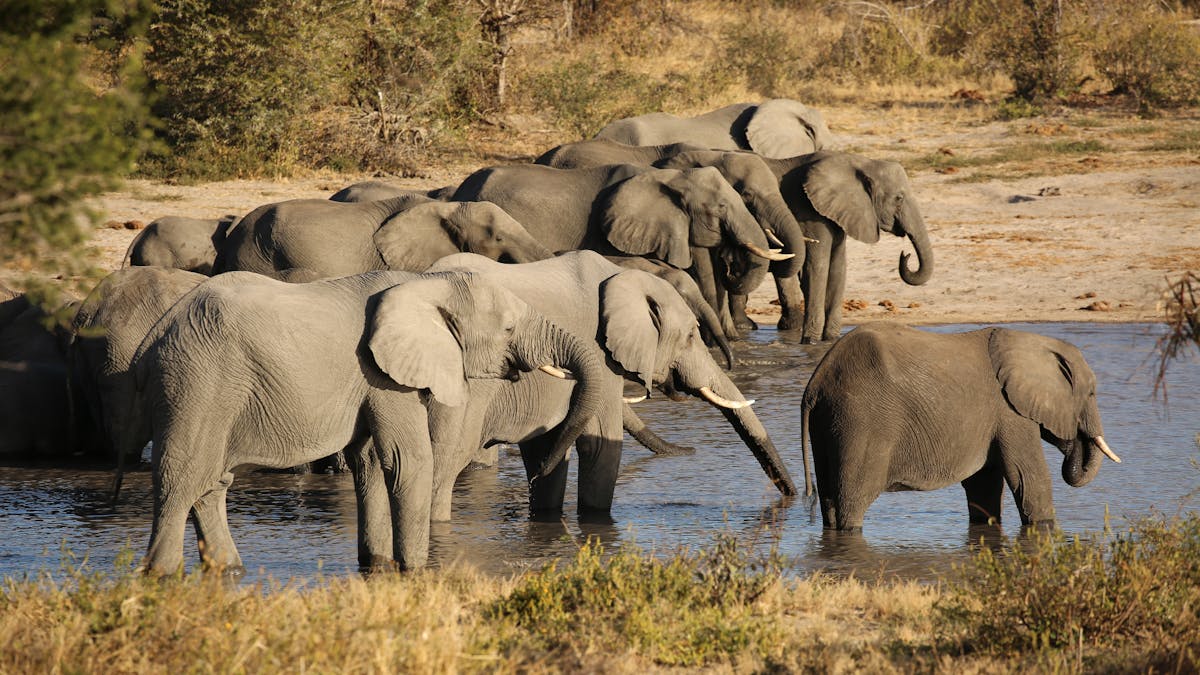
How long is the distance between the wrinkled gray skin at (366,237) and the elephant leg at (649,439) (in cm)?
130

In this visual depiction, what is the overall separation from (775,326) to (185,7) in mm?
8187

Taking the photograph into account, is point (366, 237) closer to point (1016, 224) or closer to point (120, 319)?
point (120, 319)

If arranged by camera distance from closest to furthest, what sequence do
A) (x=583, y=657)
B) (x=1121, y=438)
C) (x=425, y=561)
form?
(x=583, y=657) < (x=425, y=561) < (x=1121, y=438)

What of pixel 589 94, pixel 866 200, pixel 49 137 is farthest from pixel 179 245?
pixel 589 94

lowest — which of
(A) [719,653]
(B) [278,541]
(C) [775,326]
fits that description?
(C) [775,326]

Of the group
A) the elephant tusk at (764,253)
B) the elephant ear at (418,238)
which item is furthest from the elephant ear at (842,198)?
the elephant ear at (418,238)

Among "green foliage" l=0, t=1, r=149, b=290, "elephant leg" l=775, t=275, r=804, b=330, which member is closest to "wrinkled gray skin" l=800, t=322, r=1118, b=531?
"green foliage" l=0, t=1, r=149, b=290

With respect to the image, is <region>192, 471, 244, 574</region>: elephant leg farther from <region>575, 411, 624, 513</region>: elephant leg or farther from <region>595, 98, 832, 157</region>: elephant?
<region>595, 98, 832, 157</region>: elephant

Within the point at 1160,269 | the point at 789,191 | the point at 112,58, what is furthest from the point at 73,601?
the point at 112,58

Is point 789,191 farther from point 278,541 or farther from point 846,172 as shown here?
point 278,541

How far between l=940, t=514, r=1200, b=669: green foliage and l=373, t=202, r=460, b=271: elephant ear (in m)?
5.73

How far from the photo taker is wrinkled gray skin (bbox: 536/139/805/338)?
44.3 ft

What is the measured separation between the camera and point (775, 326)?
15961 millimetres

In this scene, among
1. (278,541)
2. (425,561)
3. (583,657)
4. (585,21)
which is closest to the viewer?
(583,657)
